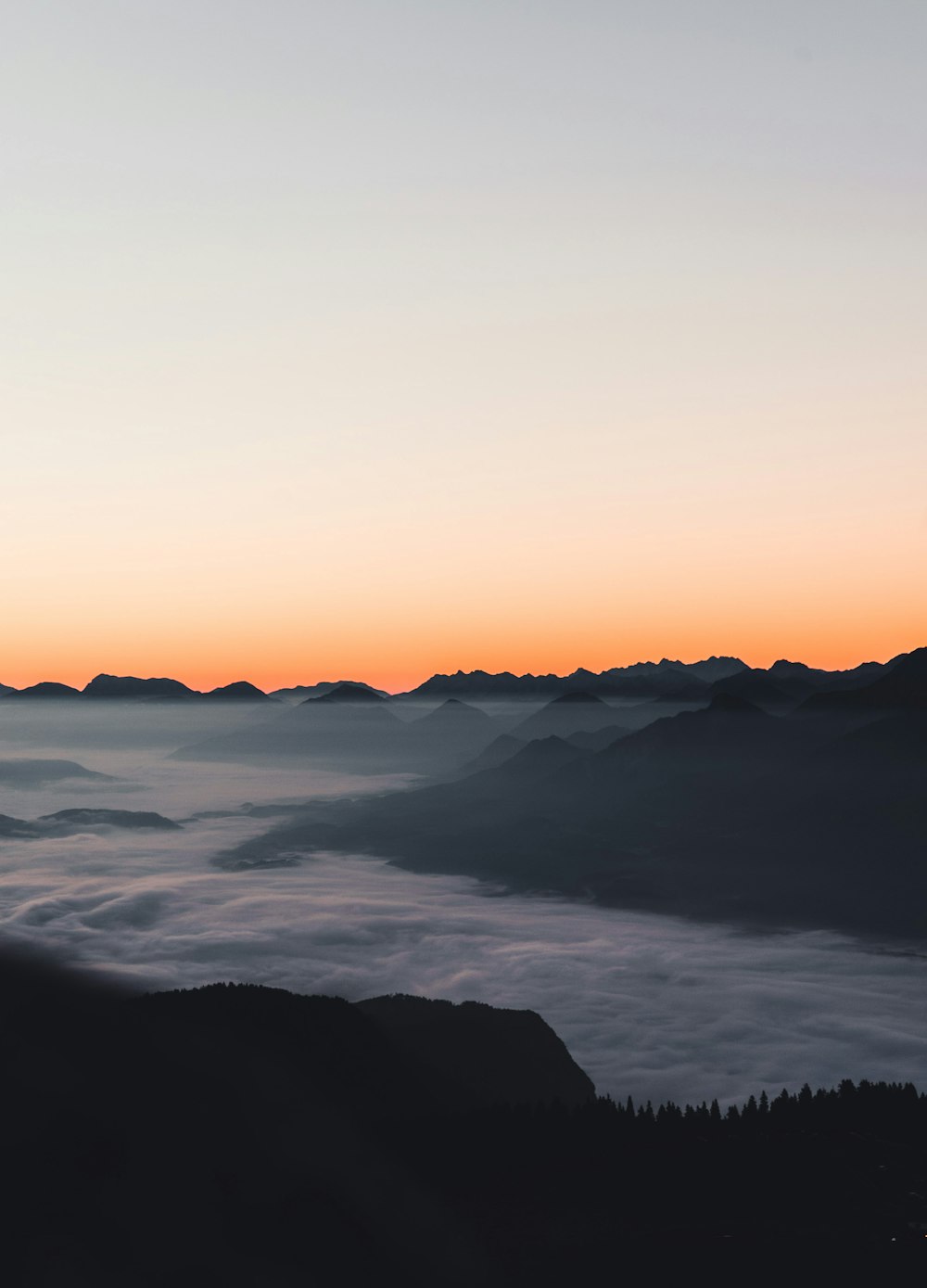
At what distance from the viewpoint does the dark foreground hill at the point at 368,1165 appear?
88.4 meters

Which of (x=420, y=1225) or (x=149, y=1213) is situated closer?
(x=149, y=1213)

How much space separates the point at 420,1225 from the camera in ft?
333

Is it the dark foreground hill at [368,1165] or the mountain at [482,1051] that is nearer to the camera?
the dark foreground hill at [368,1165]

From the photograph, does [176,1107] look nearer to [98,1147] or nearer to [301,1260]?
[98,1147]

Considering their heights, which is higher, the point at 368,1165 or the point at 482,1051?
the point at 368,1165

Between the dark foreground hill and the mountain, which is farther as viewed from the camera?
the mountain

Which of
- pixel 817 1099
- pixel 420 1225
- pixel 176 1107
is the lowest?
pixel 817 1099

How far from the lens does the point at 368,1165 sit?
111m

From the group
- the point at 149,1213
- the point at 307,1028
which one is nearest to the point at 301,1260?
the point at 149,1213

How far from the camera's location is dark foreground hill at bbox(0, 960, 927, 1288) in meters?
88.4

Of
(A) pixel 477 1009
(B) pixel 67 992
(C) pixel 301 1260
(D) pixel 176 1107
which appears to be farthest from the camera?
(A) pixel 477 1009

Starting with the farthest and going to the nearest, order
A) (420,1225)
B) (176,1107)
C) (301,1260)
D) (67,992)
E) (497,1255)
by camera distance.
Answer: (67,992) → (176,1107) → (420,1225) → (497,1255) → (301,1260)

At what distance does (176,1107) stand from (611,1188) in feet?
143

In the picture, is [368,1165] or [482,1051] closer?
[368,1165]
